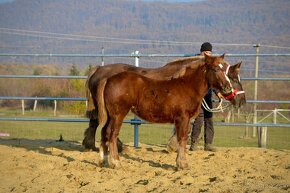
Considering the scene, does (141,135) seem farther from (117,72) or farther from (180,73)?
(180,73)

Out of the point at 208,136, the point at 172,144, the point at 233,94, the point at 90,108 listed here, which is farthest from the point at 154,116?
the point at 208,136

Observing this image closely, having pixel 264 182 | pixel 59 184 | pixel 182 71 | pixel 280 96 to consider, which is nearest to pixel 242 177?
pixel 264 182

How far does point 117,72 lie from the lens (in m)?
7.99

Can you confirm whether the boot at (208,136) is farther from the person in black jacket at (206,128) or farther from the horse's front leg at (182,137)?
the horse's front leg at (182,137)

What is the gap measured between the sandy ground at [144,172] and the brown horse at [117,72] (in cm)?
48

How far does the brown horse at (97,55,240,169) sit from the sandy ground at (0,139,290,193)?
429 mm

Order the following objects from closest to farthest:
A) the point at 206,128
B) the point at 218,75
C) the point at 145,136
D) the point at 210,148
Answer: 1. the point at 218,75
2. the point at 210,148
3. the point at 206,128
4. the point at 145,136

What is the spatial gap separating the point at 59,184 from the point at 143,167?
147 cm

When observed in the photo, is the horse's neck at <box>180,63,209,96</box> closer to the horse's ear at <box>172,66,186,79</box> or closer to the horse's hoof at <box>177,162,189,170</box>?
the horse's ear at <box>172,66,186,79</box>

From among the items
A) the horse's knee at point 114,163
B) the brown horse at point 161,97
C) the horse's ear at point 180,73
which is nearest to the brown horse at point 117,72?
the horse's ear at point 180,73

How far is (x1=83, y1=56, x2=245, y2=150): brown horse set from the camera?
714cm

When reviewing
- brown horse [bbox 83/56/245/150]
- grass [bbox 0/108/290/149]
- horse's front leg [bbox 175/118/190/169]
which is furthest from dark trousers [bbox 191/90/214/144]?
grass [bbox 0/108/290/149]

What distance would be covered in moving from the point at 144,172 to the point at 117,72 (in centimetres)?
205

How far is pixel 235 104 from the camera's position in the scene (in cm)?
716
